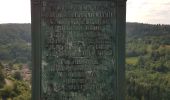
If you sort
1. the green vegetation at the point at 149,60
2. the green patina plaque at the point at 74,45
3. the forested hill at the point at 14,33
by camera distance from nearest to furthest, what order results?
the green patina plaque at the point at 74,45, the forested hill at the point at 14,33, the green vegetation at the point at 149,60

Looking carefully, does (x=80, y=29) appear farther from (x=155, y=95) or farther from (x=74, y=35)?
(x=155, y=95)

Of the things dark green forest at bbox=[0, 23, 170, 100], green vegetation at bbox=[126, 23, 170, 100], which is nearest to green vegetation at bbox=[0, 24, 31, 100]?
dark green forest at bbox=[0, 23, 170, 100]

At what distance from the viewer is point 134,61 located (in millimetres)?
73625

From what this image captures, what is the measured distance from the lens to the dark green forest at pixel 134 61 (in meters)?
52.3

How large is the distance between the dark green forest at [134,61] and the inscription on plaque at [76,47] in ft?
97.0

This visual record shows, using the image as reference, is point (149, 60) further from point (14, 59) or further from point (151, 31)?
point (14, 59)

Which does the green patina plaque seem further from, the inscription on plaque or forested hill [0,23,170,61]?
forested hill [0,23,170,61]

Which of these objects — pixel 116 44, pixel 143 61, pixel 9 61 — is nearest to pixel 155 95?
pixel 143 61

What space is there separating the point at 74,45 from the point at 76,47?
59mm

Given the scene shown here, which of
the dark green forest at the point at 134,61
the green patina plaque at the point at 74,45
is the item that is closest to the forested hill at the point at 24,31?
the dark green forest at the point at 134,61

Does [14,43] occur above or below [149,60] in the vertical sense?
above

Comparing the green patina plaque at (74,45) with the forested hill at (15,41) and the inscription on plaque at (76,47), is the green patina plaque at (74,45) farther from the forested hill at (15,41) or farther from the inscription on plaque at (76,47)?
the forested hill at (15,41)

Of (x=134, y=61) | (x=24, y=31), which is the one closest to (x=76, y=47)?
(x=24, y=31)

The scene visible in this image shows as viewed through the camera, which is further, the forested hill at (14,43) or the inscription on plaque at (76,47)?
the forested hill at (14,43)
